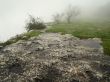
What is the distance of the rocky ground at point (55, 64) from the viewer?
121ft

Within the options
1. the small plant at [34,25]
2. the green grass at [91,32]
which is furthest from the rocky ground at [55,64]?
the small plant at [34,25]

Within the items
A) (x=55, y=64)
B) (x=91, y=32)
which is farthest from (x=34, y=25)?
(x=55, y=64)

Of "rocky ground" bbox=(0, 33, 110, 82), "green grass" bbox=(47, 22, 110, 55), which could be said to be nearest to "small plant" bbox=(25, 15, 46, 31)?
"green grass" bbox=(47, 22, 110, 55)

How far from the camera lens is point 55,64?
1702 inches

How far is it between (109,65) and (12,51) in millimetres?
25028

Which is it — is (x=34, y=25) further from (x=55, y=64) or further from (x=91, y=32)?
(x=55, y=64)

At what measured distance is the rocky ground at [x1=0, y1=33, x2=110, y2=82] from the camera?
3689 cm

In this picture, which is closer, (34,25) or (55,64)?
(55,64)

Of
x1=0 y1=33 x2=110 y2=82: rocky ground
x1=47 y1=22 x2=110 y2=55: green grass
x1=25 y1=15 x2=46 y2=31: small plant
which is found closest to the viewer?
x1=0 y1=33 x2=110 y2=82: rocky ground

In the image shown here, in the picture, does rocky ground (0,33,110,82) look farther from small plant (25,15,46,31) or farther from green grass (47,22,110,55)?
small plant (25,15,46,31)

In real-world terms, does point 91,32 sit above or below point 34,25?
below

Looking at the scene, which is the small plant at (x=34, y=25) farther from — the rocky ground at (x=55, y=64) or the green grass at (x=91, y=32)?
the rocky ground at (x=55, y=64)

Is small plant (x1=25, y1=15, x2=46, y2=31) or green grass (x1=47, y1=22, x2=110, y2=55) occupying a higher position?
small plant (x1=25, y1=15, x2=46, y2=31)

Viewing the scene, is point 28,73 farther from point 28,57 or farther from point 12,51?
point 12,51
